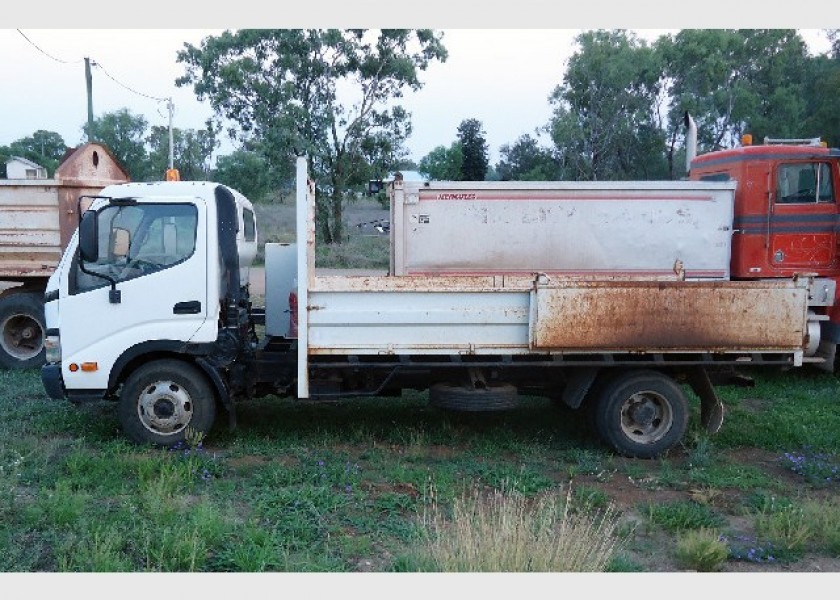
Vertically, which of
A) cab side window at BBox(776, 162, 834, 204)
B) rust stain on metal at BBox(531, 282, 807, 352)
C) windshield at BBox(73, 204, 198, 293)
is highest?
cab side window at BBox(776, 162, 834, 204)

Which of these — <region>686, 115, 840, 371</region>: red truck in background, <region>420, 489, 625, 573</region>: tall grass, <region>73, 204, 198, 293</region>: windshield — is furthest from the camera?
<region>686, 115, 840, 371</region>: red truck in background

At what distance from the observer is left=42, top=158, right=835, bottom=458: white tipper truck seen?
6.19 metres

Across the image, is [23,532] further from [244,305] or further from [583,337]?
[583,337]

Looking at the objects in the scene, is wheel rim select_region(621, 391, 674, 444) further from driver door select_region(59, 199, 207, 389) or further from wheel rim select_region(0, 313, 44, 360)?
wheel rim select_region(0, 313, 44, 360)

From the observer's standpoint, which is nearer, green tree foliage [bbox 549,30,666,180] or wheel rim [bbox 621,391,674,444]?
wheel rim [bbox 621,391,674,444]

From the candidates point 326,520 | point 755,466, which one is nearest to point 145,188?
point 326,520

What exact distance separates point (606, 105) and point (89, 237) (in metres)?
27.1

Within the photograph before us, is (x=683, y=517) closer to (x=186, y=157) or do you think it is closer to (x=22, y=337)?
(x=22, y=337)

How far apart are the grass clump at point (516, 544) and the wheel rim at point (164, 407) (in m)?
2.57

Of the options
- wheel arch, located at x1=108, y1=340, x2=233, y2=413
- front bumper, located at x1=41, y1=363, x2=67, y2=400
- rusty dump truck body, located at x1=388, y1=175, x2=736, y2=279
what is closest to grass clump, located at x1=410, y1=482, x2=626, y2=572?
wheel arch, located at x1=108, y1=340, x2=233, y2=413

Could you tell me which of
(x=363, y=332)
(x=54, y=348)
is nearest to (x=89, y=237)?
(x=54, y=348)

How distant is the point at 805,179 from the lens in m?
8.50

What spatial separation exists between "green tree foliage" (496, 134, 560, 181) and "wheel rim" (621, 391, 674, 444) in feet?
80.8

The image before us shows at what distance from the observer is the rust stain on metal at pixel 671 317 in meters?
6.19
